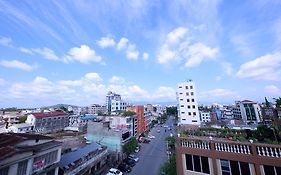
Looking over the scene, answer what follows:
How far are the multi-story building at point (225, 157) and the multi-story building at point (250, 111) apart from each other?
61865 mm

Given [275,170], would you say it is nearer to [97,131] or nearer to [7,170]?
[7,170]

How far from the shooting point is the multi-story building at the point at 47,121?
49.7 metres

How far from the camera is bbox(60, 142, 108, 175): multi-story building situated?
1855cm

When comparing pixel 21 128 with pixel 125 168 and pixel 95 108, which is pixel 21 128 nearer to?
pixel 125 168

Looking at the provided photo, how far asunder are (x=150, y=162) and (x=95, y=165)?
1042cm

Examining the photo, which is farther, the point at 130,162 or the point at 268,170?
the point at 130,162

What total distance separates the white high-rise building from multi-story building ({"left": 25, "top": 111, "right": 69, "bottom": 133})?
145ft

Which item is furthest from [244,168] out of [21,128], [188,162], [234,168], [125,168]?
[21,128]

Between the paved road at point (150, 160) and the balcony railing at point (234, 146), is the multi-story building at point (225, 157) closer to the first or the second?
the balcony railing at point (234, 146)

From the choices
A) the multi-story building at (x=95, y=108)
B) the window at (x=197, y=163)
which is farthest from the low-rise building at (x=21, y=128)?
the multi-story building at (x=95, y=108)

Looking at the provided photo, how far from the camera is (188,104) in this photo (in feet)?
139

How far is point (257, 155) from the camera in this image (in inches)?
316

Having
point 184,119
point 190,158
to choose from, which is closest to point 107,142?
point 184,119

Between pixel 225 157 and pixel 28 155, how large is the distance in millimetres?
14415
